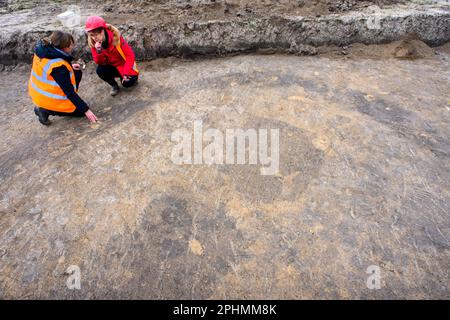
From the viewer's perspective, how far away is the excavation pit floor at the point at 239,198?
171cm

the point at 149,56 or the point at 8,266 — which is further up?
the point at 149,56

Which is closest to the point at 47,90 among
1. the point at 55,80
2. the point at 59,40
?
the point at 55,80

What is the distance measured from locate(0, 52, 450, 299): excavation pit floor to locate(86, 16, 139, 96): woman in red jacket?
0.23 meters

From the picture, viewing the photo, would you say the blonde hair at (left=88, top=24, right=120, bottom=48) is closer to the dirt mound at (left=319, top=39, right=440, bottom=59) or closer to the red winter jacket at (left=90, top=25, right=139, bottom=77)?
the red winter jacket at (left=90, top=25, right=139, bottom=77)

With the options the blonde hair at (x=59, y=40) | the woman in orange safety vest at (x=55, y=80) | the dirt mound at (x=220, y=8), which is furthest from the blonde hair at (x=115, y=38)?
the dirt mound at (x=220, y=8)

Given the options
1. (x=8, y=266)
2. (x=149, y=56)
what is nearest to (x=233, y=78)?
(x=149, y=56)

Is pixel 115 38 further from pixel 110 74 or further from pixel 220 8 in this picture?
pixel 220 8

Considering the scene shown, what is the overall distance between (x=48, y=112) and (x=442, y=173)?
137 inches

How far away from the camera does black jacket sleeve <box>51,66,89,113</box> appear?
271cm

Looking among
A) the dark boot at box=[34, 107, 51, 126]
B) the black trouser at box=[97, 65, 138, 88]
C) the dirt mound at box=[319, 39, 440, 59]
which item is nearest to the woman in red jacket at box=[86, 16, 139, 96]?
the black trouser at box=[97, 65, 138, 88]

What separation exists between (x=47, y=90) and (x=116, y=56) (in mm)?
800

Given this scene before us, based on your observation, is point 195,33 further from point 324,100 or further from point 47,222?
point 47,222

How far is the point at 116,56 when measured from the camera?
3246 mm

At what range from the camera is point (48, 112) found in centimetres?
295
